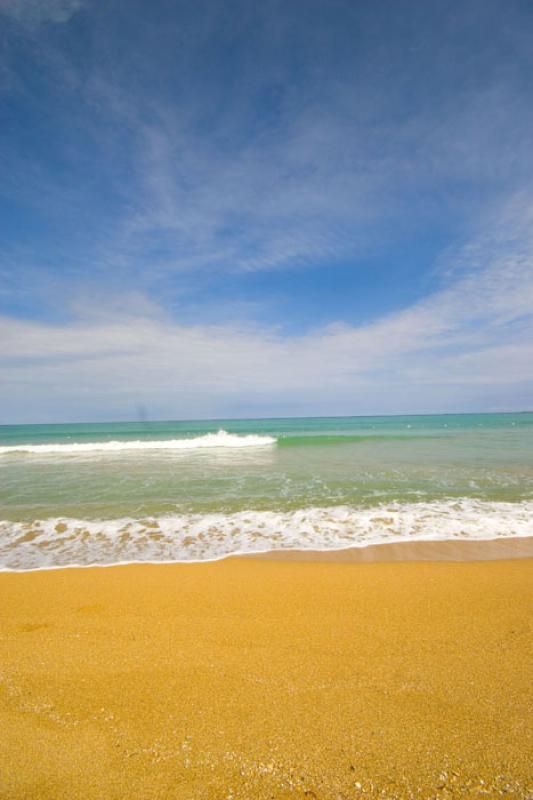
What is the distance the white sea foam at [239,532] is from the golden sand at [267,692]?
5.12ft

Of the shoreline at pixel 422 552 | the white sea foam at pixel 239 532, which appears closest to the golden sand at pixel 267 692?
the shoreline at pixel 422 552

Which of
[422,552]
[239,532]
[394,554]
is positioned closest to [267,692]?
[394,554]

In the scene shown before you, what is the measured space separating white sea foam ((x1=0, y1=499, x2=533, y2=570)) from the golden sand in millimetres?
1561

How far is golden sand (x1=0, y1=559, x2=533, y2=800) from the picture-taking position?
1.74 metres

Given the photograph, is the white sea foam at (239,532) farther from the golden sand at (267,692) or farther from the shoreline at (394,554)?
the golden sand at (267,692)

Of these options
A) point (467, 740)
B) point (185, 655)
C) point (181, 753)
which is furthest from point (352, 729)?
point (185, 655)

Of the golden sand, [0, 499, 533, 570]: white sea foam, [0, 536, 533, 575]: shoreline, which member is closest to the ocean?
[0, 499, 533, 570]: white sea foam

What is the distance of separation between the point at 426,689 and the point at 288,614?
4.54 feet

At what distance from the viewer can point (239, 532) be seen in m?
6.53

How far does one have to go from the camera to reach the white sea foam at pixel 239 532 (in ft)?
18.3

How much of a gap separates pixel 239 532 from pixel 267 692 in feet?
14.0

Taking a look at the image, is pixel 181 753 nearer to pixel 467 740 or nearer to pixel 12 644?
pixel 467 740

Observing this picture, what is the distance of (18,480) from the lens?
1238 centimetres

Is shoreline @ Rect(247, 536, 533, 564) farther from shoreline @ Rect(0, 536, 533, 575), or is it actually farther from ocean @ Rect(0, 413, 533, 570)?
ocean @ Rect(0, 413, 533, 570)
